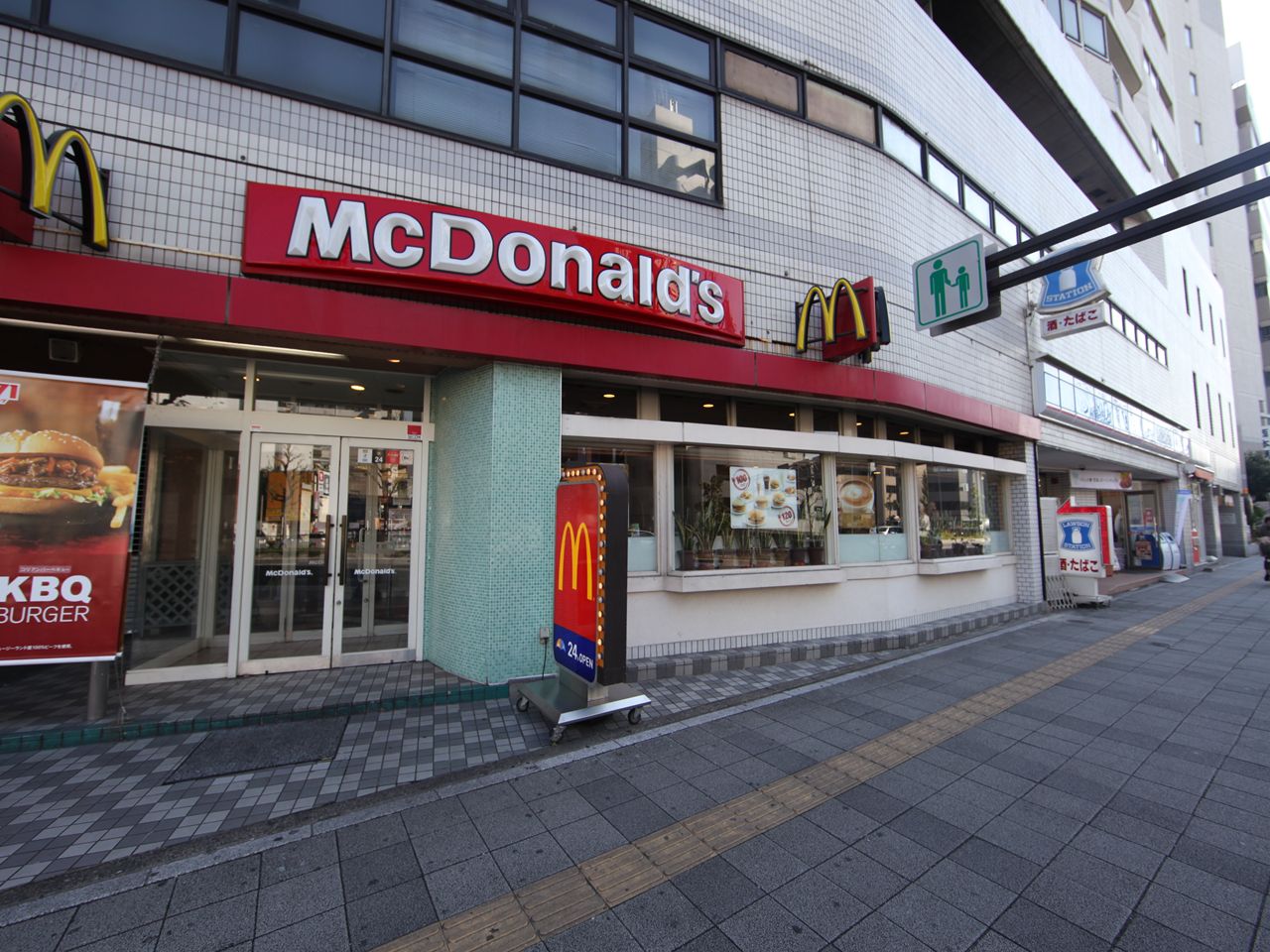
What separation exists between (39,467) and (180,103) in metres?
3.46

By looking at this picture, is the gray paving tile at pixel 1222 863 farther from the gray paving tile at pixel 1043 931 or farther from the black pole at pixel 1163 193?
the black pole at pixel 1163 193

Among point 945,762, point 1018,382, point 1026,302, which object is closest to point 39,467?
point 945,762

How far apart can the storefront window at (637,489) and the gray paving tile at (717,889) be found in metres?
3.89

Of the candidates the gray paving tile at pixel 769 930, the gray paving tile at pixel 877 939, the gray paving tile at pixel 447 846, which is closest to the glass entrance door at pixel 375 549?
the gray paving tile at pixel 447 846

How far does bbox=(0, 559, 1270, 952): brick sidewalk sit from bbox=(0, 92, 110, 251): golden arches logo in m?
4.48

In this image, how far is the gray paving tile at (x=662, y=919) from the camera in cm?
250

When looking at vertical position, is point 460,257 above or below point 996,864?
above

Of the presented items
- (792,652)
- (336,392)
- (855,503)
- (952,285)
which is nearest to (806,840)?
(792,652)

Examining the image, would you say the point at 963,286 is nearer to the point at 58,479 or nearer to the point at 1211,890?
the point at 1211,890

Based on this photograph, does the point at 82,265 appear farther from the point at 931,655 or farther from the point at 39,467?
the point at 931,655

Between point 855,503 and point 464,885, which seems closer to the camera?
point 464,885

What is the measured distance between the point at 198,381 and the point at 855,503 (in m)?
8.50

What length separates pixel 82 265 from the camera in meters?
4.45

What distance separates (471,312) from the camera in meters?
5.61
